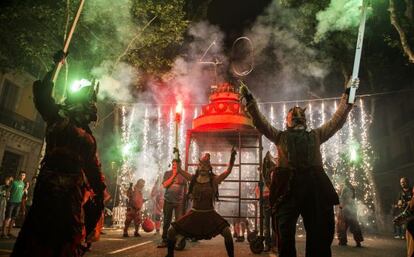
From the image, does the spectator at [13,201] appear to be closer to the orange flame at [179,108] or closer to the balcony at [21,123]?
the orange flame at [179,108]

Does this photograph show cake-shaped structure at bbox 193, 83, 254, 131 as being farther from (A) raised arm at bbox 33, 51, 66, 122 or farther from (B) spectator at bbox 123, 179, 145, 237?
(A) raised arm at bbox 33, 51, 66, 122

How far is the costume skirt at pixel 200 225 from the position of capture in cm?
586

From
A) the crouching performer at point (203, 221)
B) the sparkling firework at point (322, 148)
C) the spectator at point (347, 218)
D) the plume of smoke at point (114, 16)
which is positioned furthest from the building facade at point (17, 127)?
the spectator at point (347, 218)

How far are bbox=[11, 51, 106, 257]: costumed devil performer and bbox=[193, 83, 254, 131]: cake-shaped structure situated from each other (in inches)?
244

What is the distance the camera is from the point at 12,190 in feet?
38.1

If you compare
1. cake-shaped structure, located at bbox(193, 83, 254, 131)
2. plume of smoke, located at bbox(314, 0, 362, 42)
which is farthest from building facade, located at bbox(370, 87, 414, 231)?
cake-shaped structure, located at bbox(193, 83, 254, 131)

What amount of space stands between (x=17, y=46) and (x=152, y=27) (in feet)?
22.4

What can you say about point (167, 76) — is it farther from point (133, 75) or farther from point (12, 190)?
point (12, 190)

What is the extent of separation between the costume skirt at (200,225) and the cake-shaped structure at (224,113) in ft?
13.6

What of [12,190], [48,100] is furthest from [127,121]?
[48,100]

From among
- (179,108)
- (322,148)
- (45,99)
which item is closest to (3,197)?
(179,108)

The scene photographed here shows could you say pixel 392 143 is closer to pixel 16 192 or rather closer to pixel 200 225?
pixel 200 225

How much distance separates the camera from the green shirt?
11506mm

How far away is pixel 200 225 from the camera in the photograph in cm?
595
